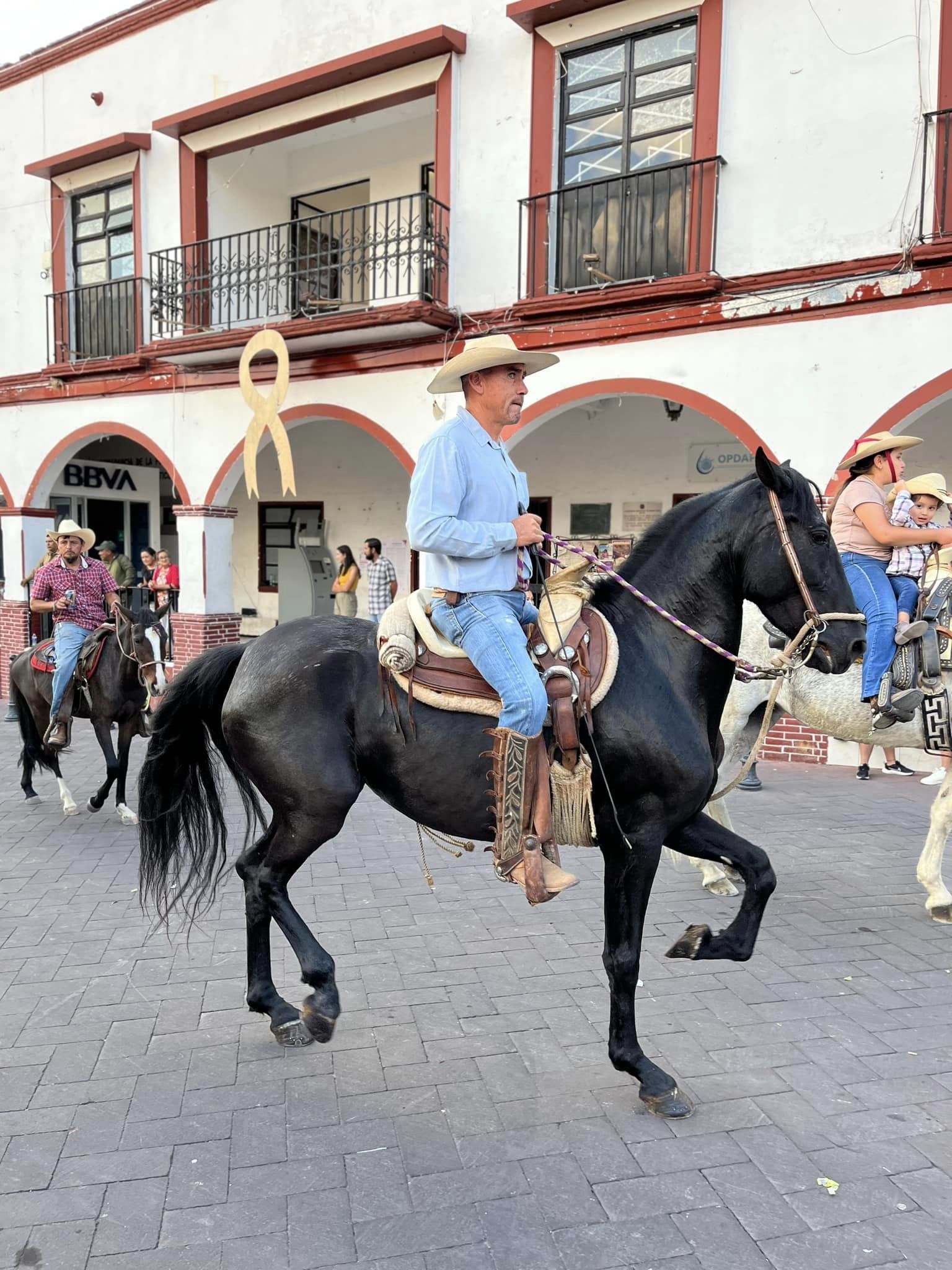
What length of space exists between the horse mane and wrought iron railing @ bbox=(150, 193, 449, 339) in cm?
782

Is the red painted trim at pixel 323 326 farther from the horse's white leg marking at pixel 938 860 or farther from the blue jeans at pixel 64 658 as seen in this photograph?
the horse's white leg marking at pixel 938 860

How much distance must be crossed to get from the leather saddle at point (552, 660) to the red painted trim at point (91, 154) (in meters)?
12.0

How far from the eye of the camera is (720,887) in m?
4.94

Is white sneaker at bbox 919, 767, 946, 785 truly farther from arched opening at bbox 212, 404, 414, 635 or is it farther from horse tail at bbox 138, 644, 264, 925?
arched opening at bbox 212, 404, 414, 635

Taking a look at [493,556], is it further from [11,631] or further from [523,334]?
[11,631]

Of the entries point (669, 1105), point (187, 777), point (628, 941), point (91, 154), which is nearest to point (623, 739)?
point (628, 941)

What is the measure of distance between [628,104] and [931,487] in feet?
20.2

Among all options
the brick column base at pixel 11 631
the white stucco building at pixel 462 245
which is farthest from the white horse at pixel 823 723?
the brick column base at pixel 11 631

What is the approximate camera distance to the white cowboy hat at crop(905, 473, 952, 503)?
15.8 ft

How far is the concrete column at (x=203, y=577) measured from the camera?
1190 centimetres

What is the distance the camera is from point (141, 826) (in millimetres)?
3619

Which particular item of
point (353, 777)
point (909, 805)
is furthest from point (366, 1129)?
point (909, 805)

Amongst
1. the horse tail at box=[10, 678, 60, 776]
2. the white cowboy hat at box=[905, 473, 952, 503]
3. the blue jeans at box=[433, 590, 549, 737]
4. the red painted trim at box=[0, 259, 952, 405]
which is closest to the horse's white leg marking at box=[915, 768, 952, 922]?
the white cowboy hat at box=[905, 473, 952, 503]

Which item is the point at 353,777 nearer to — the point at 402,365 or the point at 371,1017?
the point at 371,1017
